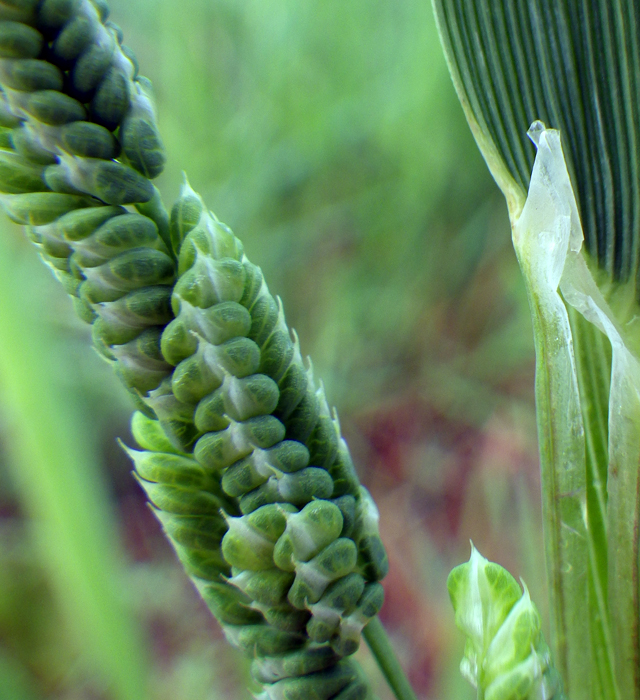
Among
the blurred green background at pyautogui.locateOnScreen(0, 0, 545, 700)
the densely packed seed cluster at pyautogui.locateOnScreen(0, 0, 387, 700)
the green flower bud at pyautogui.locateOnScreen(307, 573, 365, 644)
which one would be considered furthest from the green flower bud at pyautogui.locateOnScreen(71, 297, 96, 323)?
the blurred green background at pyautogui.locateOnScreen(0, 0, 545, 700)

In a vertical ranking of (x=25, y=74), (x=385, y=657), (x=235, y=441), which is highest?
(x=25, y=74)

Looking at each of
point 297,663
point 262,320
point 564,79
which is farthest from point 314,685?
point 564,79

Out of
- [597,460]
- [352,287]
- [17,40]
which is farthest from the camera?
[352,287]

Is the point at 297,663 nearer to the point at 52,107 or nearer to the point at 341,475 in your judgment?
the point at 341,475

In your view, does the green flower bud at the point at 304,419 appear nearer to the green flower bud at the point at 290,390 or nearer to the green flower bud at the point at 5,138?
the green flower bud at the point at 290,390

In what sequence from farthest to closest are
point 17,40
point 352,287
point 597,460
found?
point 352,287 → point 597,460 → point 17,40

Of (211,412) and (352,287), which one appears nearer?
(211,412)

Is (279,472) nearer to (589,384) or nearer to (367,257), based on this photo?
(589,384)

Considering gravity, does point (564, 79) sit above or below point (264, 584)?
above

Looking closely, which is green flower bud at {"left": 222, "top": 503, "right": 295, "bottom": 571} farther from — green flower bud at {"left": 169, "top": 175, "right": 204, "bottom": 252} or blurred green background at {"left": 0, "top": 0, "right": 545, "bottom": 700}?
blurred green background at {"left": 0, "top": 0, "right": 545, "bottom": 700}
